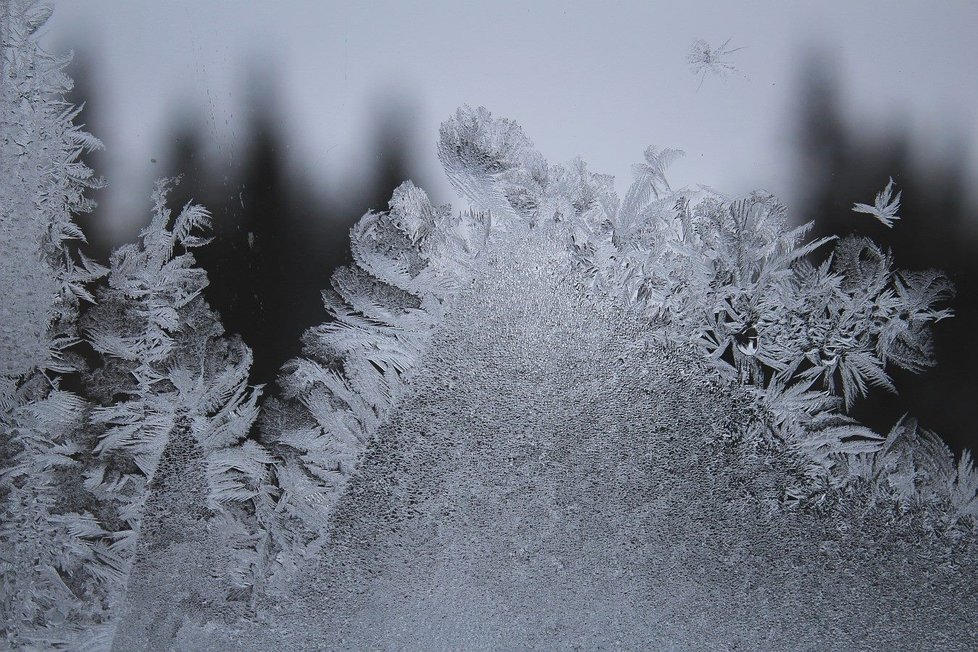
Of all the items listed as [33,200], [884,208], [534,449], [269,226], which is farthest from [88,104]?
[884,208]

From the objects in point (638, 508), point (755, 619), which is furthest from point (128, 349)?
point (755, 619)

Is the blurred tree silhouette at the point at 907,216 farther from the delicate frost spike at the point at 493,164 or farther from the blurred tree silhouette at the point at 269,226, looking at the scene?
the blurred tree silhouette at the point at 269,226

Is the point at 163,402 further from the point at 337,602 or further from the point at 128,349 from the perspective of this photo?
the point at 337,602

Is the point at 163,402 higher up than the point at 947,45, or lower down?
lower down

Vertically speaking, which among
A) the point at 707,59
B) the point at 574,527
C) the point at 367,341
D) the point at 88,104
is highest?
the point at 707,59

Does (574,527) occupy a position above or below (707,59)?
below

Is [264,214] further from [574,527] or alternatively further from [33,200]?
A: [574,527]
